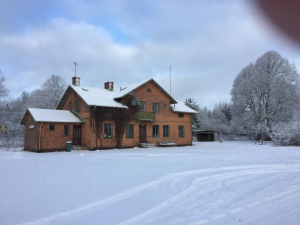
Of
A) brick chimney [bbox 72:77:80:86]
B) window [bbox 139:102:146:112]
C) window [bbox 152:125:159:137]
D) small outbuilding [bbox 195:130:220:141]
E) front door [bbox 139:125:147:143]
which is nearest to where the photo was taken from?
front door [bbox 139:125:147:143]

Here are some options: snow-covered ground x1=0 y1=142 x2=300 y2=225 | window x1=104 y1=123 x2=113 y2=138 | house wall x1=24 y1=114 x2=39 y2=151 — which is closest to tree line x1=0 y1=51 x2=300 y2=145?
house wall x1=24 y1=114 x2=39 y2=151

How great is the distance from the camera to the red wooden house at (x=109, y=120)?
23.1 m

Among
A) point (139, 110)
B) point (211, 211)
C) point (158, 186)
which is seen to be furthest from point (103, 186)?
point (139, 110)

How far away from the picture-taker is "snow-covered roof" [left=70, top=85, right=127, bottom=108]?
2464cm

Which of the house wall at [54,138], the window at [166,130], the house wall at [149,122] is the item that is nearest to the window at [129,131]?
the house wall at [149,122]

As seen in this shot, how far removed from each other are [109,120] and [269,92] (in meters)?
24.2

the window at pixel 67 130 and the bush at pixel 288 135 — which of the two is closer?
the window at pixel 67 130

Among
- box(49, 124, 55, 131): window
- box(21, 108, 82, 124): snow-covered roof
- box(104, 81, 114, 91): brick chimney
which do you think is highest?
box(104, 81, 114, 91): brick chimney

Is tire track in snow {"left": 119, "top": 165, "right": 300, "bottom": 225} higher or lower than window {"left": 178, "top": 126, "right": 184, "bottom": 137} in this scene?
lower

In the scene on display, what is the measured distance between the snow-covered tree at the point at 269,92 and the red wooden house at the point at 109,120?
12413mm

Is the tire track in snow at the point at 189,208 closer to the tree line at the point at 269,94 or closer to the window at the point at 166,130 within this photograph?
the window at the point at 166,130

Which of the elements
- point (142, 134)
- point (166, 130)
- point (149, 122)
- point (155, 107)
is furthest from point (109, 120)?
point (166, 130)

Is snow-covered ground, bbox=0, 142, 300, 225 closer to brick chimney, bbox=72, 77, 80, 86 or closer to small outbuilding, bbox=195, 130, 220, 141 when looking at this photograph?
brick chimney, bbox=72, 77, 80, 86

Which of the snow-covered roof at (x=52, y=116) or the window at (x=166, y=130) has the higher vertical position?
the snow-covered roof at (x=52, y=116)
